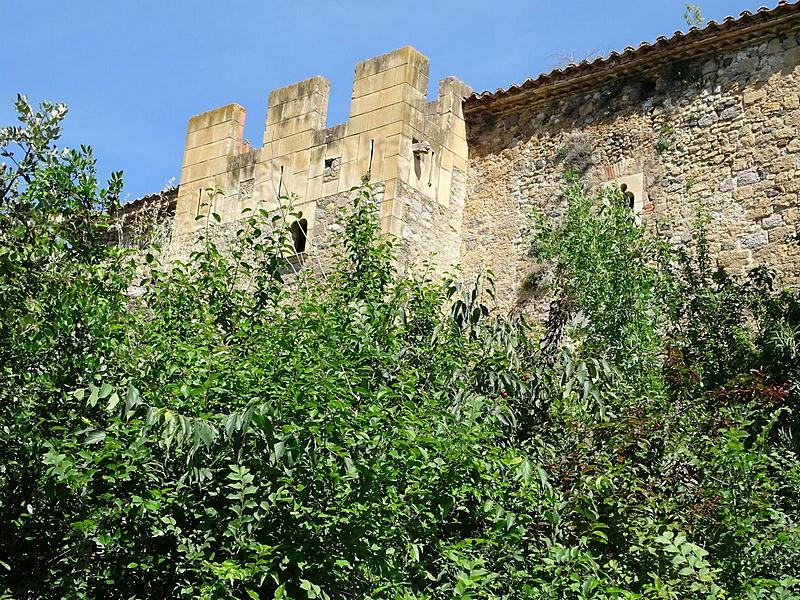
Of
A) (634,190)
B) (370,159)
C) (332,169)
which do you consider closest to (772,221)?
(634,190)

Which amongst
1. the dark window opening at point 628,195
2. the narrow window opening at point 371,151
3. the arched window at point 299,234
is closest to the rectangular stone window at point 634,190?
the dark window opening at point 628,195

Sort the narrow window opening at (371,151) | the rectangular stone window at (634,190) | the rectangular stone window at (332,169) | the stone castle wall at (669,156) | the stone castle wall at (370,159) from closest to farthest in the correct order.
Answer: the stone castle wall at (669,156) → the rectangular stone window at (634,190) → the stone castle wall at (370,159) → the narrow window opening at (371,151) → the rectangular stone window at (332,169)

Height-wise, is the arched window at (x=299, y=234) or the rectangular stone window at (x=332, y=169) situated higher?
the rectangular stone window at (x=332, y=169)

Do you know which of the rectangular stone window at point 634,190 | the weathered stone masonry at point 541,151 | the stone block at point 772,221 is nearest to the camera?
the stone block at point 772,221

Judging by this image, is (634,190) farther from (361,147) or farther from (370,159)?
(361,147)

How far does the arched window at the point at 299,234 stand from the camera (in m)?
13.1

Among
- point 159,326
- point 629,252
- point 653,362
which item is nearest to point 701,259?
point 629,252

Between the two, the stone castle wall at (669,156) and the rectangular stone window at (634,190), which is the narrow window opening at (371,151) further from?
the rectangular stone window at (634,190)

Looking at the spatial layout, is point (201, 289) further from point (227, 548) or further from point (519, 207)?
point (519, 207)

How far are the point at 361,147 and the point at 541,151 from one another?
1864 mm

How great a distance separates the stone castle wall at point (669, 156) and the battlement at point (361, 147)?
17.7 inches

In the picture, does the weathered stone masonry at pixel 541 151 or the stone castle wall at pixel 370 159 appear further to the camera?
the stone castle wall at pixel 370 159

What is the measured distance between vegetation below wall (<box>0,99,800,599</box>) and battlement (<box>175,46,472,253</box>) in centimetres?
335

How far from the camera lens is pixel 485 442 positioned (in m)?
8.10
